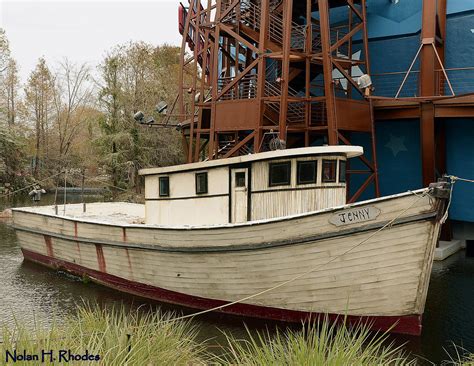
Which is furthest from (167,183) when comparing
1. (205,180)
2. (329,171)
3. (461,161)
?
(461,161)

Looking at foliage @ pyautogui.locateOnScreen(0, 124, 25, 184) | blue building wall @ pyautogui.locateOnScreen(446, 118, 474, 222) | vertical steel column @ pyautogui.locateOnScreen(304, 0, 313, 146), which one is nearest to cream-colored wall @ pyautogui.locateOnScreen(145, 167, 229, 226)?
vertical steel column @ pyautogui.locateOnScreen(304, 0, 313, 146)

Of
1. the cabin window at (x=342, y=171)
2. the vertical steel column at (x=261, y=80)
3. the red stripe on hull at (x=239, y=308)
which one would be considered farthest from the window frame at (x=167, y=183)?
the cabin window at (x=342, y=171)

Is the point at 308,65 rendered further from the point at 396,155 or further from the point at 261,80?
the point at 396,155

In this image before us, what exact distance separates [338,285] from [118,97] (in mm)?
30447

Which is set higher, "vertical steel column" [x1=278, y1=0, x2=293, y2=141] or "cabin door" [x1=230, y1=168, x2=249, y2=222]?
"vertical steel column" [x1=278, y1=0, x2=293, y2=141]

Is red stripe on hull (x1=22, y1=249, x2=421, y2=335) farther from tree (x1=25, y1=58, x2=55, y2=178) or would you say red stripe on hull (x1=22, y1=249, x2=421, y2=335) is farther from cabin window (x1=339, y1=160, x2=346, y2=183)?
tree (x1=25, y1=58, x2=55, y2=178)

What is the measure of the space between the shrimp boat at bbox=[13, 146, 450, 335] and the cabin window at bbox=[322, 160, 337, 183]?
0.02m

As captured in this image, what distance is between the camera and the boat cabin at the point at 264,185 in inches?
417

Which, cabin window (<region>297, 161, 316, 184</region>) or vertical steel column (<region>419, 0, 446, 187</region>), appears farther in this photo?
vertical steel column (<region>419, 0, 446, 187</region>)

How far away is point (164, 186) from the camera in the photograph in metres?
12.9

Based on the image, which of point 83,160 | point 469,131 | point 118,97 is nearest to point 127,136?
point 118,97

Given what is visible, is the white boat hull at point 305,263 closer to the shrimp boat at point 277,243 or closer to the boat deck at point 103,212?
the shrimp boat at point 277,243

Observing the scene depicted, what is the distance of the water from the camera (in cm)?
951

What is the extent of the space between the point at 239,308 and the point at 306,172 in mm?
3540
